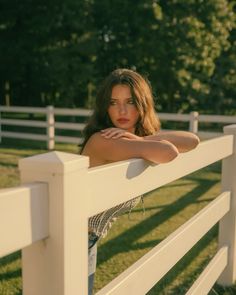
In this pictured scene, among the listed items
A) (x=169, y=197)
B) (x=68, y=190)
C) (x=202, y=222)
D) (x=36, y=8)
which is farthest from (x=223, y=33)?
(x=68, y=190)

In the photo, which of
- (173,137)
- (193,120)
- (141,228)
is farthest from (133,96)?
(193,120)

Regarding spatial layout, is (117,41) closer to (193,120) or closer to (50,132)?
(50,132)

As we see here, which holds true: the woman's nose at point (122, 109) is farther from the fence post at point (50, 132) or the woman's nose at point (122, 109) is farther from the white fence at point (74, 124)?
the fence post at point (50, 132)

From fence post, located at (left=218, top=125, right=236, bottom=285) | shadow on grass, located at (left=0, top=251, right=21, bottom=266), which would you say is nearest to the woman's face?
fence post, located at (left=218, top=125, right=236, bottom=285)

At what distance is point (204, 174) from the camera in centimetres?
853

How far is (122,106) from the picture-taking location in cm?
245

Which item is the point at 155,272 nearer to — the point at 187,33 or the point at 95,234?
the point at 95,234

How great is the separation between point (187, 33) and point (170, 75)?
2.06 meters

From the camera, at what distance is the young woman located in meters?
2.13

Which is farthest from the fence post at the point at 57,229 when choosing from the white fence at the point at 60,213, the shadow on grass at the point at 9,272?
the shadow on grass at the point at 9,272

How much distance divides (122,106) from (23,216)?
1.43 m

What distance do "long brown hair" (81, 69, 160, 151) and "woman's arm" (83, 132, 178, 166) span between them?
31 cm

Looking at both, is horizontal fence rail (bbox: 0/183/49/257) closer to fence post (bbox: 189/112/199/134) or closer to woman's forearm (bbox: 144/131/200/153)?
woman's forearm (bbox: 144/131/200/153)

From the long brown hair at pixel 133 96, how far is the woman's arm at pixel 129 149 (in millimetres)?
313
